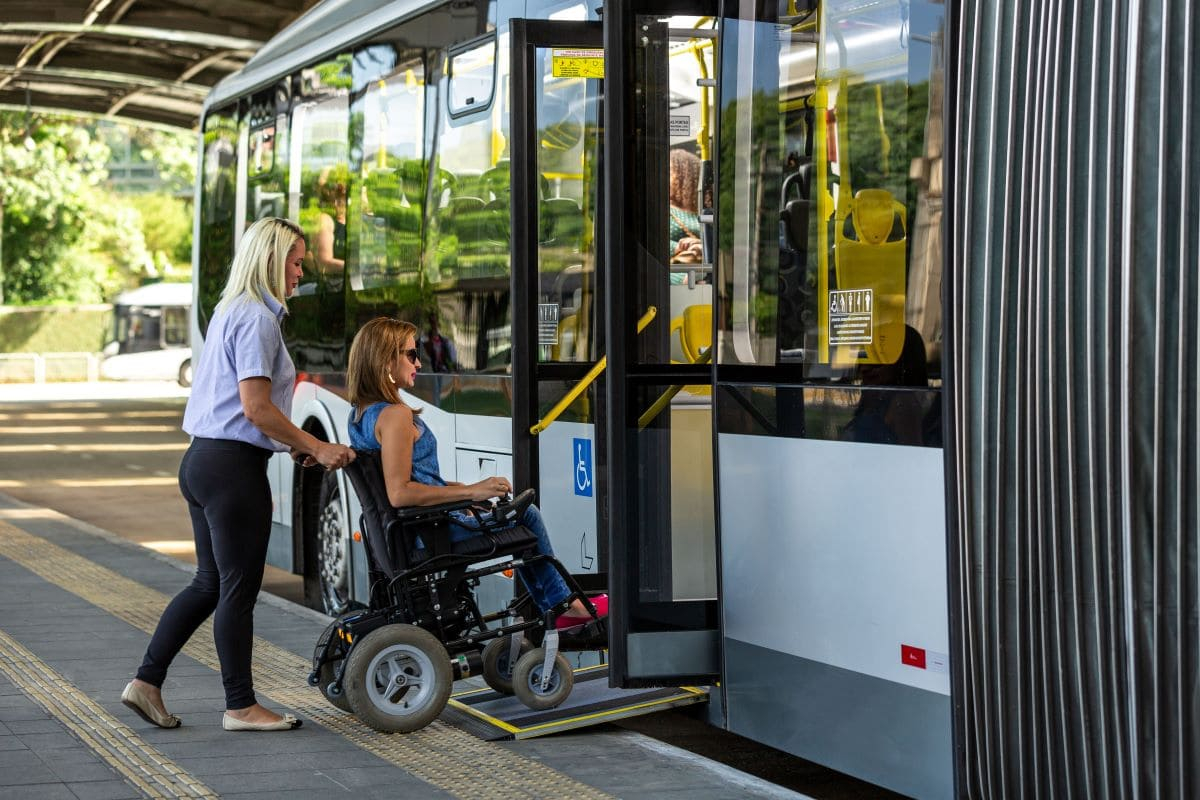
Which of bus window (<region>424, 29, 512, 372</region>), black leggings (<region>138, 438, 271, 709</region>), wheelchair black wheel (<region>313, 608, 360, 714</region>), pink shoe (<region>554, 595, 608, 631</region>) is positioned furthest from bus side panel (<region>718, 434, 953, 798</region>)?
bus window (<region>424, 29, 512, 372</region>)

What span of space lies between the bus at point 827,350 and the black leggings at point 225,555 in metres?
1.15

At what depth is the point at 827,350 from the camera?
5172 millimetres

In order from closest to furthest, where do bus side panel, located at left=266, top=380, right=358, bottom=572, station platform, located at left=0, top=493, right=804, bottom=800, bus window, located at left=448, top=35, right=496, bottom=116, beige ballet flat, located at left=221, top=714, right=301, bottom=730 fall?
station platform, located at left=0, top=493, right=804, bottom=800 < beige ballet flat, located at left=221, top=714, right=301, bottom=730 < bus window, located at left=448, top=35, right=496, bottom=116 < bus side panel, located at left=266, top=380, right=358, bottom=572

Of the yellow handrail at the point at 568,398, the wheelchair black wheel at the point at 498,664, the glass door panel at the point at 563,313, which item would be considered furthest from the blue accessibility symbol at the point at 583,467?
the wheelchair black wheel at the point at 498,664

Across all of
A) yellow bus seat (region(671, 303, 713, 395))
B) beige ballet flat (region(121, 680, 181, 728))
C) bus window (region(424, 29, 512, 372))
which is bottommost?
beige ballet flat (region(121, 680, 181, 728))

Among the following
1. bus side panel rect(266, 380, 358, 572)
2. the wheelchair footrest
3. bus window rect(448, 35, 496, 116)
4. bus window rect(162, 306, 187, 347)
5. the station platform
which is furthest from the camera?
bus window rect(162, 306, 187, 347)

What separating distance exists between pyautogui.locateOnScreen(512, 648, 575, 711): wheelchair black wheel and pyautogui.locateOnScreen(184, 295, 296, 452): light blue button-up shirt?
3.81 ft

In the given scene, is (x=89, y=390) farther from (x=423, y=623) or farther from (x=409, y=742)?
(x=409, y=742)

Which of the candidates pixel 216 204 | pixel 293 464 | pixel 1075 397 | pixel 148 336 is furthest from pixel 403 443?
pixel 148 336

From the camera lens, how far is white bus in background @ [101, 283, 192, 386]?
51.1m

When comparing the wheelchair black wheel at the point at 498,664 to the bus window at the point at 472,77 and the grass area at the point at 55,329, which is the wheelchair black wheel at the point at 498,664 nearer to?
the bus window at the point at 472,77

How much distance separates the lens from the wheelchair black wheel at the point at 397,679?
20.0 feet

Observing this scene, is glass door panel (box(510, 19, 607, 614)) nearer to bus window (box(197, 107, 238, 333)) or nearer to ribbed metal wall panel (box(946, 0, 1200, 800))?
ribbed metal wall panel (box(946, 0, 1200, 800))

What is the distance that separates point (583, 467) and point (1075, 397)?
9.93 feet
